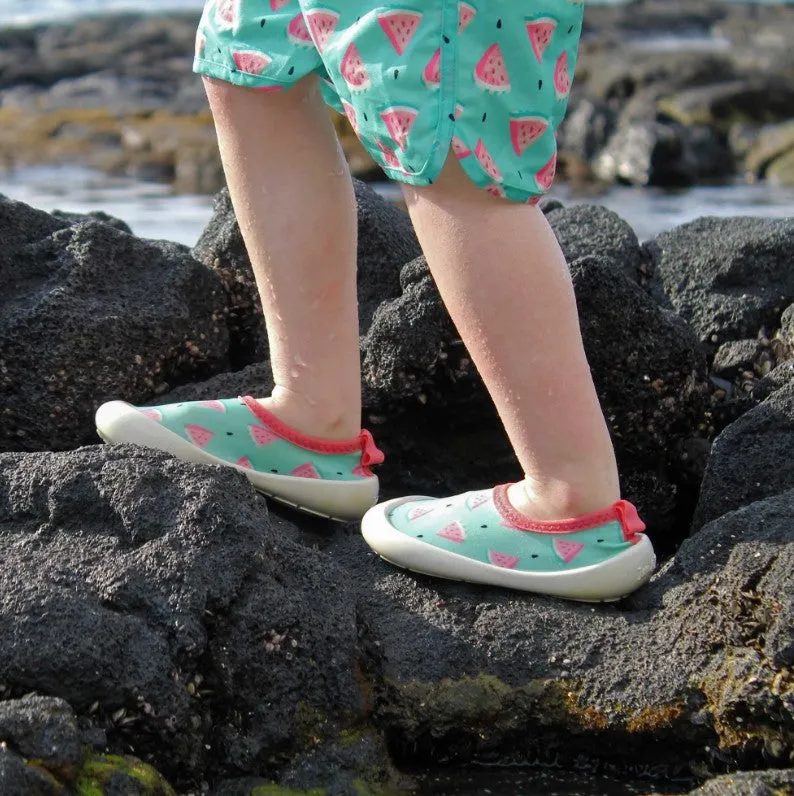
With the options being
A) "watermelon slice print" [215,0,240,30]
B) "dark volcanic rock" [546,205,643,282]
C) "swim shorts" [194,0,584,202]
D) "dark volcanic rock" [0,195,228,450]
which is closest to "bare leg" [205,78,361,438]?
"watermelon slice print" [215,0,240,30]

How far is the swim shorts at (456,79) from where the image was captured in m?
2.03

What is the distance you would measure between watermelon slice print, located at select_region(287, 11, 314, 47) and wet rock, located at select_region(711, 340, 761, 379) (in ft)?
5.49

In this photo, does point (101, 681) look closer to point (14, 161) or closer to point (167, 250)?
point (167, 250)

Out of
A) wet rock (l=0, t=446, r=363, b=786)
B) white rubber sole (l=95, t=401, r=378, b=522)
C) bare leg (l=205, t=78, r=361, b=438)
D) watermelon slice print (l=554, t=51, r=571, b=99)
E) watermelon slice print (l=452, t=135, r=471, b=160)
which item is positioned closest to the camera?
wet rock (l=0, t=446, r=363, b=786)

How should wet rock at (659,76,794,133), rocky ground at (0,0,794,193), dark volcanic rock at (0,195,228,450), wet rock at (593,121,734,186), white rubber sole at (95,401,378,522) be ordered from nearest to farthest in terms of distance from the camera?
white rubber sole at (95,401,378,522)
dark volcanic rock at (0,195,228,450)
wet rock at (593,121,734,186)
rocky ground at (0,0,794,193)
wet rock at (659,76,794,133)

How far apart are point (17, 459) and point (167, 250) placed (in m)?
1.24

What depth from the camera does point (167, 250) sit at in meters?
3.50

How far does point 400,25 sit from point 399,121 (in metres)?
0.15

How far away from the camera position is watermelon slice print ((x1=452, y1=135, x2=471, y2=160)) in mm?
2064

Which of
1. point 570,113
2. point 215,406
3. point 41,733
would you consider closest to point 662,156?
point 570,113

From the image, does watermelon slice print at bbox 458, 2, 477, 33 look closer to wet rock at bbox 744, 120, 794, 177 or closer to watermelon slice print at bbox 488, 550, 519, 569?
watermelon slice print at bbox 488, 550, 519, 569

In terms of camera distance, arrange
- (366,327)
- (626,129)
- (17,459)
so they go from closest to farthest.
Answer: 1. (17,459)
2. (366,327)
3. (626,129)

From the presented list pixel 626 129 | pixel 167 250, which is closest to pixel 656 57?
pixel 626 129

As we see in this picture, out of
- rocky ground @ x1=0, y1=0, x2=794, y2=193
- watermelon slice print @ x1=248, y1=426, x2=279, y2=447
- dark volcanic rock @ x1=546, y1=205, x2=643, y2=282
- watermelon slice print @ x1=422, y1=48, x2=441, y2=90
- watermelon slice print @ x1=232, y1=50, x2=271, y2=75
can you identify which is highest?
watermelon slice print @ x1=422, y1=48, x2=441, y2=90
